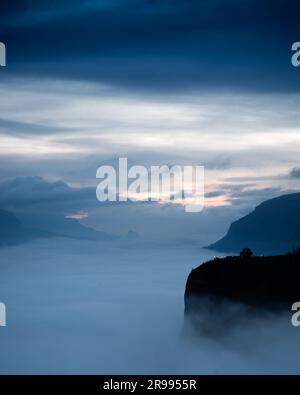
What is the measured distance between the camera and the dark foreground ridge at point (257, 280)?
55.0 m

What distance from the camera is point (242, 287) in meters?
56.9

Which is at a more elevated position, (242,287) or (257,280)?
(257,280)

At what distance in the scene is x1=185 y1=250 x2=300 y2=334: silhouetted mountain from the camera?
5512 cm

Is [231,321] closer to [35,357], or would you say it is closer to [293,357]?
[293,357]

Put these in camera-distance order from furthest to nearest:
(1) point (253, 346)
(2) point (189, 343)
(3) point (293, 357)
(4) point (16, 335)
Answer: (4) point (16, 335) < (2) point (189, 343) < (1) point (253, 346) < (3) point (293, 357)

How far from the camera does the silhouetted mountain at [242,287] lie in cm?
5512

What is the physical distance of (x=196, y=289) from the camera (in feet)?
208

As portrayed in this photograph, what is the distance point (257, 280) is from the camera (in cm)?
5588

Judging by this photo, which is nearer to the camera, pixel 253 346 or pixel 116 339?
pixel 253 346

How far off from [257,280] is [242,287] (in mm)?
1786

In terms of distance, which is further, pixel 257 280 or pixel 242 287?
pixel 242 287
